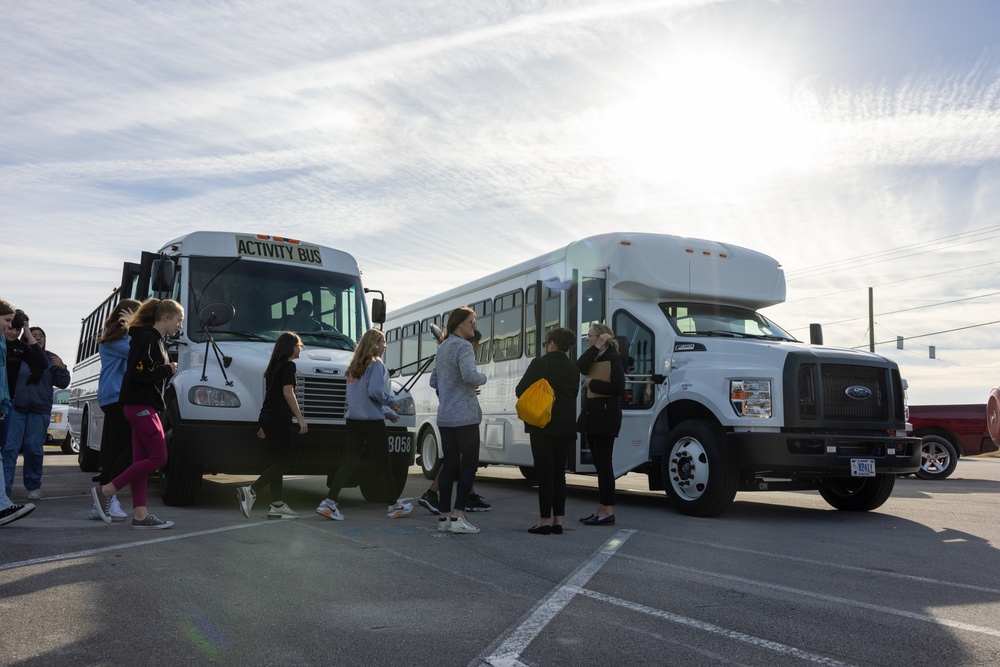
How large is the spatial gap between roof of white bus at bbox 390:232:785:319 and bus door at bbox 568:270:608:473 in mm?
123

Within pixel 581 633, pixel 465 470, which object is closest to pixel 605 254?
pixel 465 470

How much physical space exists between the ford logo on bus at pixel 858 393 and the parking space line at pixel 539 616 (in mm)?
3762

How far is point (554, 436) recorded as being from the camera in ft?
26.1

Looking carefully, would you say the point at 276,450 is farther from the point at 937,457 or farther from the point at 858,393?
the point at 937,457

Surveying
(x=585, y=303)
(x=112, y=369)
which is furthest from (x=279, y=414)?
(x=585, y=303)

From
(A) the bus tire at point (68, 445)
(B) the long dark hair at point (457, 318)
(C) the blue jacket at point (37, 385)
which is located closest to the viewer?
(B) the long dark hair at point (457, 318)

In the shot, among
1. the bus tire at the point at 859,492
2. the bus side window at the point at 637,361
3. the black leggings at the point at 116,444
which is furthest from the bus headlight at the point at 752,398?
the black leggings at the point at 116,444

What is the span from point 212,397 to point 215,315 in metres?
1.05

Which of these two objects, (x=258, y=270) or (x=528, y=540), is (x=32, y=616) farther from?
(x=258, y=270)

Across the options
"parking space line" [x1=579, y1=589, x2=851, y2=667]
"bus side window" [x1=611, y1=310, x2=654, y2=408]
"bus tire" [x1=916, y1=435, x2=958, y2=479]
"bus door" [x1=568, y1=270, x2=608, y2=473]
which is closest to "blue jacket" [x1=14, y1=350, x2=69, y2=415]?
"bus door" [x1=568, y1=270, x2=608, y2=473]

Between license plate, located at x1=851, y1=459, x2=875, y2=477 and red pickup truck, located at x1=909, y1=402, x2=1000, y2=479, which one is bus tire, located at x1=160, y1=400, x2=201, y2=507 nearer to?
license plate, located at x1=851, y1=459, x2=875, y2=477

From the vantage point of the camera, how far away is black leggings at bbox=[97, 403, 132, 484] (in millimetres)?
7969

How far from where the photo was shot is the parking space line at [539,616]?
12.8ft

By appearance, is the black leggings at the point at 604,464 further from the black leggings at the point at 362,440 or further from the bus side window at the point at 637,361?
the black leggings at the point at 362,440
